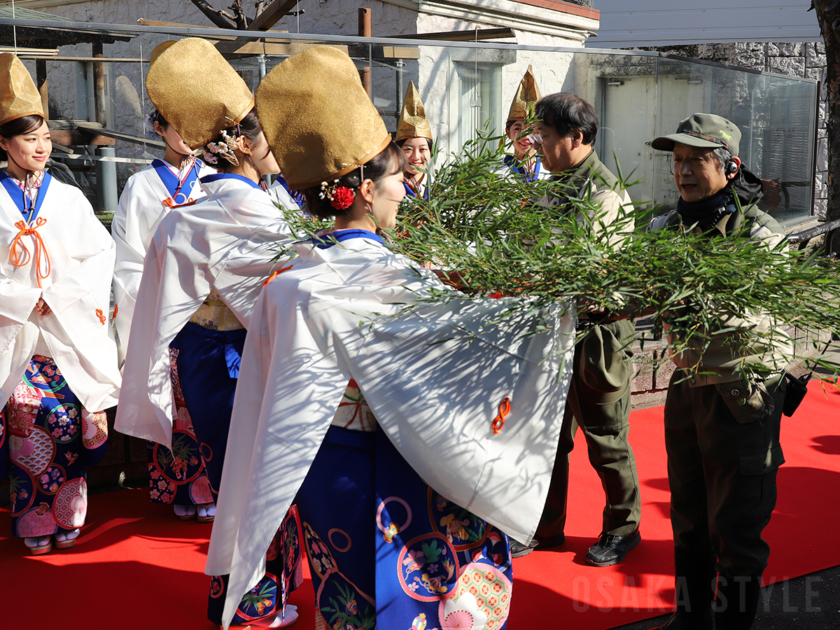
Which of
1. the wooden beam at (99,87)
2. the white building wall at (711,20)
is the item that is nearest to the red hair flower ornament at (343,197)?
the wooden beam at (99,87)

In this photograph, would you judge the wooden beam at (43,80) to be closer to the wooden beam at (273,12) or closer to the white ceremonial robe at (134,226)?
the white ceremonial robe at (134,226)

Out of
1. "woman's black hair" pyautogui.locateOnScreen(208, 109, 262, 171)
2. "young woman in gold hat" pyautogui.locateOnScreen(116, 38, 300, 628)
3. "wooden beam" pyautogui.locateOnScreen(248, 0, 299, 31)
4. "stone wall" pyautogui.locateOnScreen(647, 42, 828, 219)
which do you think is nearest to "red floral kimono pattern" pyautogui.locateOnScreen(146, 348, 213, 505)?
"young woman in gold hat" pyautogui.locateOnScreen(116, 38, 300, 628)

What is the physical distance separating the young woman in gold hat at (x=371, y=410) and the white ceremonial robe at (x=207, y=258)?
52cm

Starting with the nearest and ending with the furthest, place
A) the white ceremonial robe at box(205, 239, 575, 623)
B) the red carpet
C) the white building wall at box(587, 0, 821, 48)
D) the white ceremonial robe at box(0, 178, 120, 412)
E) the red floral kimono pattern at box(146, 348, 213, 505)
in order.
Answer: the white ceremonial robe at box(205, 239, 575, 623), the red carpet, the white ceremonial robe at box(0, 178, 120, 412), the red floral kimono pattern at box(146, 348, 213, 505), the white building wall at box(587, 0, 821, 48)

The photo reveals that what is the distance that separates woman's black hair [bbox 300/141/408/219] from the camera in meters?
1.63

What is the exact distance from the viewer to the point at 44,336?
Answer: 2.99 m

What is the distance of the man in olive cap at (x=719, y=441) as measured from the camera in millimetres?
1971

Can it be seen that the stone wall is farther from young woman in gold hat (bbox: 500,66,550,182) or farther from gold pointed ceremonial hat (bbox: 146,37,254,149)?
gold pointed ceremonial hat (bbox: 146,37,254,149)

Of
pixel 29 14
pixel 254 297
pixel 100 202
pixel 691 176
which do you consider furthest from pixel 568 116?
Result: pixel 29 14

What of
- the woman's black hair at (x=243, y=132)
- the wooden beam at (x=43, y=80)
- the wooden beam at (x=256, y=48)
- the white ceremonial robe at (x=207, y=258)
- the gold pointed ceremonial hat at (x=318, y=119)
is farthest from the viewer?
the wooden beam at (x=256, y=48)

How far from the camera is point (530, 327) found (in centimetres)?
154

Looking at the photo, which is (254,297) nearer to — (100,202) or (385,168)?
(385,168)

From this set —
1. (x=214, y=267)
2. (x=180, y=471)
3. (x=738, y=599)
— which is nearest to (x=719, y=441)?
(x=738, y=599)

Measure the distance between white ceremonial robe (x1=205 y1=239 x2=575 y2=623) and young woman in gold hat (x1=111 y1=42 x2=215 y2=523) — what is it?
1.71m
